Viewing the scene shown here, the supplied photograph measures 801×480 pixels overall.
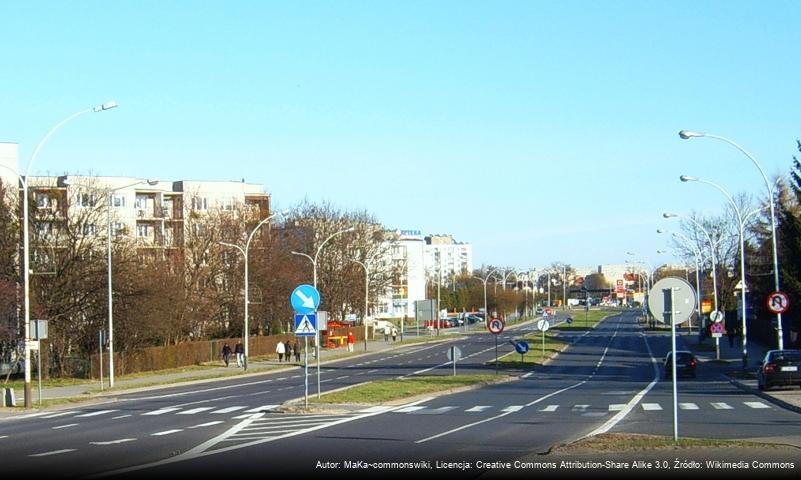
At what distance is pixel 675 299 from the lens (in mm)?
15273

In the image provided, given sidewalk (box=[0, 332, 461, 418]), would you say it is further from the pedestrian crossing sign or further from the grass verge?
the pedestrian crossing sign

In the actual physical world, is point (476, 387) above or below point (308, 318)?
below

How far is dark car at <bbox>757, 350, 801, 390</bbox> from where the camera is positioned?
34844mm

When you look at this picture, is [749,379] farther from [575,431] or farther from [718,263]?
[718,263]

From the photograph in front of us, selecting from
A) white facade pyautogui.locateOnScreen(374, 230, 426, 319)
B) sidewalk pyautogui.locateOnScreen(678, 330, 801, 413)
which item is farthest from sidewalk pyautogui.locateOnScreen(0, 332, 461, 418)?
white facade pyautogui.locateOnScreen(374, 230, 426, 319)

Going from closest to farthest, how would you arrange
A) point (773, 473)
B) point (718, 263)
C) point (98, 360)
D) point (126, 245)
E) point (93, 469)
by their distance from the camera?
point (773, 473)
point (93, 469)
point (98, 360)
point (126, 245)
point (718, 263)

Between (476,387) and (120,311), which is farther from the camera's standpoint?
(120,311)

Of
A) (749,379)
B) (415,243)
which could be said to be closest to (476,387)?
(749,379)

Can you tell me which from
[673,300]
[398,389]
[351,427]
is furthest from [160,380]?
[673,300]

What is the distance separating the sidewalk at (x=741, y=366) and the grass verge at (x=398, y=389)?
1037cm

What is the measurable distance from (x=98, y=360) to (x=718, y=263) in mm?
60450

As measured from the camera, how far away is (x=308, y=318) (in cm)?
2652

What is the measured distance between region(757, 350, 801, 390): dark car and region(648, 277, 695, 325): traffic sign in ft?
70.8

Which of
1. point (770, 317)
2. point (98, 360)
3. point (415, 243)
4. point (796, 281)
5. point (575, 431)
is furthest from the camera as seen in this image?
point (415, 243)
